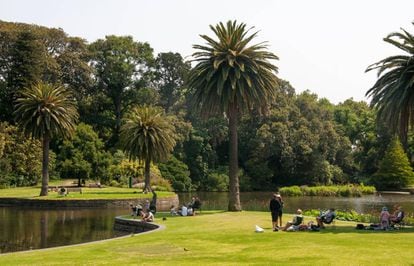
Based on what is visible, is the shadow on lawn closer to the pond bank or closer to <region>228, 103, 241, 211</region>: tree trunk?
<region>228, 103, 241, 211</region>: tree trunk

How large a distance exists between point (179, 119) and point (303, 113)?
22.8 metres

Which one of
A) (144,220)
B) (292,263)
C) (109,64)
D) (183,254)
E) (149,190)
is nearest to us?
(292,263)

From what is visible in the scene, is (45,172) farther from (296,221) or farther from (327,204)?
(296,221)

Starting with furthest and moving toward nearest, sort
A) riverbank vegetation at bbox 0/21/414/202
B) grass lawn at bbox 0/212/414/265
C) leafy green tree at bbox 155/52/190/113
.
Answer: leafy green tree at bbox 155/52/190/113, riverbank vegetation at bbox 0/21/414/202, grass lawn at bbox 0/212/414/265

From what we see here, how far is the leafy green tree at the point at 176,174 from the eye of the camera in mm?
84250

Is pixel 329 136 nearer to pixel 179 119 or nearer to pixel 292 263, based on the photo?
pixel 179 119

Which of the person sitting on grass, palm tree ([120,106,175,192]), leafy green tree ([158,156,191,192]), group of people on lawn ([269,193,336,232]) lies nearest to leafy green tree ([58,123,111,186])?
leafy green tree ([158,156,191,192])

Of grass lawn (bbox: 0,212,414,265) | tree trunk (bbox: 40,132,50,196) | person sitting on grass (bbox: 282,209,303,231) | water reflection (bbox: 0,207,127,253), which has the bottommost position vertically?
water reflection (bbox: 0,207,127,253)

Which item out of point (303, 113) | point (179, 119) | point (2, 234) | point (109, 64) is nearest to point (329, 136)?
point (303, 113)

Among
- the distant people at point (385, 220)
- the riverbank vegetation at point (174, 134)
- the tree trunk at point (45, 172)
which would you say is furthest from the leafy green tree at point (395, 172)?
the distant people at point (385, 220)

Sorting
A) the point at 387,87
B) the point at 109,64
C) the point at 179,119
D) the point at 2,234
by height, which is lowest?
the point at 2,234

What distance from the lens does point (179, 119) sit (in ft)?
309

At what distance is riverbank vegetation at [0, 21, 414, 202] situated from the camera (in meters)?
74.0

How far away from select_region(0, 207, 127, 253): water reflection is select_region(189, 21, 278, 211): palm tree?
34.6 feet
